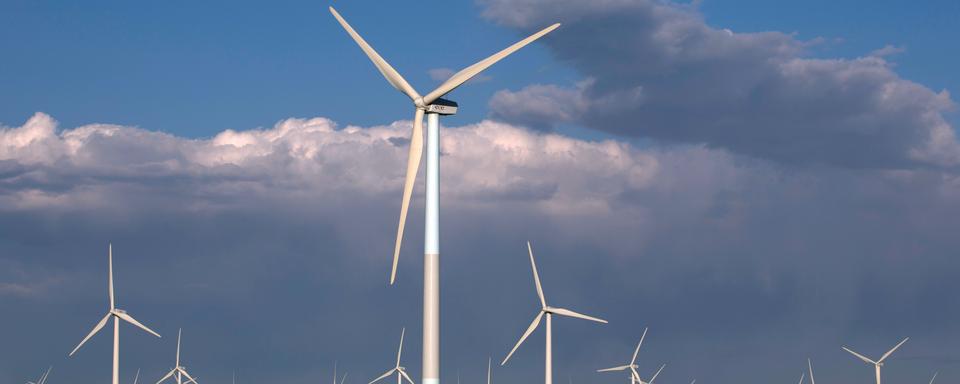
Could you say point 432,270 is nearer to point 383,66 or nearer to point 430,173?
point 430,173

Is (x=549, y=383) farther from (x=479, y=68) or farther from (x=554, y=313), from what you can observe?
(x=479, y=68)

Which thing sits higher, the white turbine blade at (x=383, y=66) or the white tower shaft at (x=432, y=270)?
the white turbine blade at (x=383, y=66)

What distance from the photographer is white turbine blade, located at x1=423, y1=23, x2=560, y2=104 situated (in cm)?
6775

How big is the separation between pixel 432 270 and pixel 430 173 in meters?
4.84

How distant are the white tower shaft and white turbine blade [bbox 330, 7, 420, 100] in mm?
4729

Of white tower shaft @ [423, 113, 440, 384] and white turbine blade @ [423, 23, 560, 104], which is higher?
white turbine blade @ [423, 23, 560, 104]

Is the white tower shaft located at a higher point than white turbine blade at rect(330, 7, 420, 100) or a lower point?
lower

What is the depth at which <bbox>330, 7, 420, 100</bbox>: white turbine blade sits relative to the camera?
2793 inches

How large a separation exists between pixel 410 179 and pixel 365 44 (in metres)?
9.08

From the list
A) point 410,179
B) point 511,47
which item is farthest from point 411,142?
point 511,47

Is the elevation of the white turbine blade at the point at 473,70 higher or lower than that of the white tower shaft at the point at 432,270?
higher

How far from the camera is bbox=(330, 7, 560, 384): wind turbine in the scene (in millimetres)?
63938

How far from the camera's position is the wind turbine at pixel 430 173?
210ft

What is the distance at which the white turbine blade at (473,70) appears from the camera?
67750 mm
